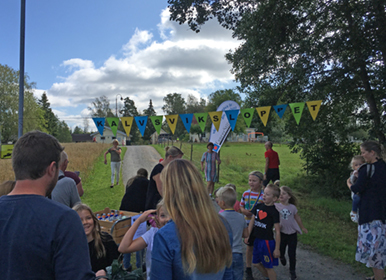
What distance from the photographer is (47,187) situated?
134cm

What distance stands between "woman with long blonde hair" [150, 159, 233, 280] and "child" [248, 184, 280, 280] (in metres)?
2.13

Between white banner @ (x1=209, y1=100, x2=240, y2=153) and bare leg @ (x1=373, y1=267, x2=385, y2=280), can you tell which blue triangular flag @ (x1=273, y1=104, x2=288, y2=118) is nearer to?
white banner @ (x1=209, y1=100, x2=240, y2=153)

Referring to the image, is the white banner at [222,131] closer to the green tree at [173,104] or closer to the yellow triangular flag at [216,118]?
the yellow triangular flag at [216,118]

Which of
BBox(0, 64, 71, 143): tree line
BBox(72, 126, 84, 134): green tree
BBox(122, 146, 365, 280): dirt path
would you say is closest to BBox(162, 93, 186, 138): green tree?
BBox(0, 64, 71, 143): tree line

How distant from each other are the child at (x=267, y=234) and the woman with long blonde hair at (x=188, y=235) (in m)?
2.13

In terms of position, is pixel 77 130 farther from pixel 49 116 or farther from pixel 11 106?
pixel 11 106

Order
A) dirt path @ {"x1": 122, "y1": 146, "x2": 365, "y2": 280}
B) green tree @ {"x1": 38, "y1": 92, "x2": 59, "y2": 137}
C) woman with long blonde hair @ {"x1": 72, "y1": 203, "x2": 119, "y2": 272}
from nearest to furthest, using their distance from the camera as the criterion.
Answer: woman with long blonde hair @ {"x1": 72, "y1": 203, "x2": 119, "y2": 272}, dirt path @ {"x1": 122, "y1": 146, "x2": 365, "y2": 280}, green tree @ {"x1": 38, "y1": 92, "x2": 59, "y2": 137}

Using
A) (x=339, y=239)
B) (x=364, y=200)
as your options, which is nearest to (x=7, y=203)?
(x=364, y=200)

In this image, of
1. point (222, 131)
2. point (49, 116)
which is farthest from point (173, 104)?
point (222, 131)

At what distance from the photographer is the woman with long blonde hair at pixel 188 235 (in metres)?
1.33

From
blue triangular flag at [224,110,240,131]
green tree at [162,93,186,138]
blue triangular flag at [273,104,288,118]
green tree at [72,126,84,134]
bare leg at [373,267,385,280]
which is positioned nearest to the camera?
bare leg at [373,267,385,280]

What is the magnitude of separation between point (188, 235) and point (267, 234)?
8.04 feet

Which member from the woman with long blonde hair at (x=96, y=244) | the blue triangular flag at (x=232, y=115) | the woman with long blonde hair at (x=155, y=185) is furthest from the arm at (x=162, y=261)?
the blue triangular flag at (x=232, y=115)

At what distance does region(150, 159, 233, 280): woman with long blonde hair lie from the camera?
1.33m
